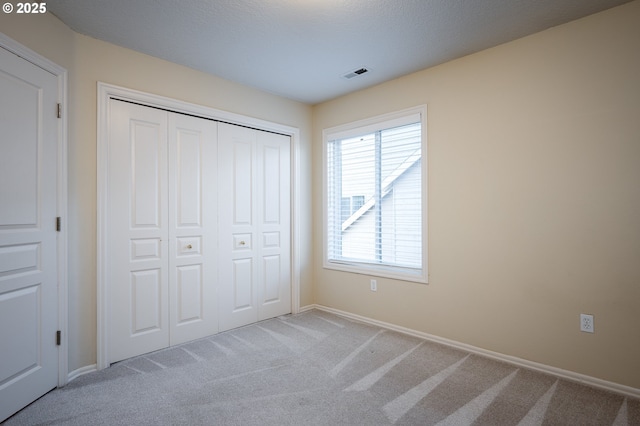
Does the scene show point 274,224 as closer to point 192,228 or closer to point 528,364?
point 192,228

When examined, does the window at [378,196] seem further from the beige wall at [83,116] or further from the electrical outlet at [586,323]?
the beige wall at [83,116]

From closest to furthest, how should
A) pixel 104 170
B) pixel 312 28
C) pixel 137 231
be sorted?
pixel 312 28
pixel 104 170
pixel 137 231

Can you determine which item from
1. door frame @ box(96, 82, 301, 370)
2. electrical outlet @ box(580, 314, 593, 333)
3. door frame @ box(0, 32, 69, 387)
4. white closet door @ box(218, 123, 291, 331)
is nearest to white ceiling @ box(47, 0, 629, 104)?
door frame @ box(96, 82, 301, 370)

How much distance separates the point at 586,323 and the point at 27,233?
3.93 m

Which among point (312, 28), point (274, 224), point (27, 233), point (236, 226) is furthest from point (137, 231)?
point (312, 28)

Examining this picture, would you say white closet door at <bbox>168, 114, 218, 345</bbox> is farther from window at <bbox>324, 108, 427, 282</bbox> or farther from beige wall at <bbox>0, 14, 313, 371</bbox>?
window at <bbox>324, 108, 427, 282</bbox>

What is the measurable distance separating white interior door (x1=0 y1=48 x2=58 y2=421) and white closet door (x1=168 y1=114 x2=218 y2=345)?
36.0 inches

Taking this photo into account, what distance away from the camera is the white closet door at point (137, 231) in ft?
8.94

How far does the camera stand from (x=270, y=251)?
12.8 feet

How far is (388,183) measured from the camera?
3.61 meters

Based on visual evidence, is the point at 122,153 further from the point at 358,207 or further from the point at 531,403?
the point at 531,403

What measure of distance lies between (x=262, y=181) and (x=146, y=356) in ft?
6.81

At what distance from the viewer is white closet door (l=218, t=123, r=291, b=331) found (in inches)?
137

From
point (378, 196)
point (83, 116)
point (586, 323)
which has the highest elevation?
point (83, 116)
